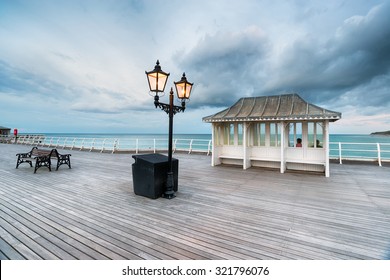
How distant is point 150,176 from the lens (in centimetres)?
400

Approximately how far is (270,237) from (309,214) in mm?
1264

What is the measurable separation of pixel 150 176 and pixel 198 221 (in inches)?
65.3

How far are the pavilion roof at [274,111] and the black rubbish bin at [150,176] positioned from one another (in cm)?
433

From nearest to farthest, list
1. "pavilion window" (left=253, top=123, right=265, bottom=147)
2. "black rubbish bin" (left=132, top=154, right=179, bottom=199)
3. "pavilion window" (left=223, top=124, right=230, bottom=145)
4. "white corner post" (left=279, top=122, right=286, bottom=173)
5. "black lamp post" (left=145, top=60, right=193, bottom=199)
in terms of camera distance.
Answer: "black lamp post" (left=145, top=60, right=193, bottom=199) < "black rubbish bin" (left=132, top=154, right=179, bottom=199) < "white corner post" (left=279, top=122, right=286, bottom=173) < "pavilion window" (left=253, top=123, right=265, bottom=147) < "pavilion window" (left=223, top=124, right=230, bottom=145)

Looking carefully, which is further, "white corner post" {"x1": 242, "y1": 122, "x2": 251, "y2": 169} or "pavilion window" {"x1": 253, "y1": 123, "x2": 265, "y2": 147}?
"pavilion window" {"x1": 253, "y1": 123, "x2": 265, "y2": 147}

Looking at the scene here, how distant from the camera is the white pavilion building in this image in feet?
21.6

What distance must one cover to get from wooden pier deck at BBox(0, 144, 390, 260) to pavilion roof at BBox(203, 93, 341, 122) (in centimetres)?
242

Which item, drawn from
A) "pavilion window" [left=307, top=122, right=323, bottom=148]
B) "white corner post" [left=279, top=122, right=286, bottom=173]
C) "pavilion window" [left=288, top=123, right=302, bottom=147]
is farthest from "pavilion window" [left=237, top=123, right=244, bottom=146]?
"pavilion window" [left=307, top=122, right=323, bottom=148]

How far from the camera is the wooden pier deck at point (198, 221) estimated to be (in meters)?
2.05

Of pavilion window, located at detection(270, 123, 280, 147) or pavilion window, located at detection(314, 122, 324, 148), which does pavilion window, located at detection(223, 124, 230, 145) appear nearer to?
pavilion window, located at detection(270, 123, 280, 147)

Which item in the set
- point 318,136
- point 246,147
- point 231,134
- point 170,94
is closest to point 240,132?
point 231,134

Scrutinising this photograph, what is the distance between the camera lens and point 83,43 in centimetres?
1148

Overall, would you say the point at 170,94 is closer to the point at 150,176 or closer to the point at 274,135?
the point at 150,176
